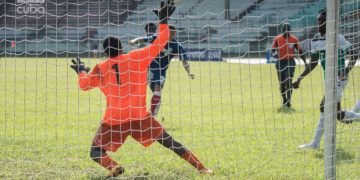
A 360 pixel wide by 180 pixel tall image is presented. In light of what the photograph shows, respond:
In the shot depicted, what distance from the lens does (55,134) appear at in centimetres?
818

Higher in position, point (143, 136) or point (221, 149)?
point (143, 136)

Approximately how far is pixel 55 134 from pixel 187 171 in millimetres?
3067

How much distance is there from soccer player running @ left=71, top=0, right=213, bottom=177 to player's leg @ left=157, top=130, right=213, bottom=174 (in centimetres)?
17

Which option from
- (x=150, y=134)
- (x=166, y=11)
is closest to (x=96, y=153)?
(x=150, y=134)

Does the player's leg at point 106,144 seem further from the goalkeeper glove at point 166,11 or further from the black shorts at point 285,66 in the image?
the black shorts at point 285,66

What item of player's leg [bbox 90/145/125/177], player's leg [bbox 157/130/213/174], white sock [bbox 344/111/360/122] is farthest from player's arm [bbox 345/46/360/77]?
player's leg [bbox 90/145/125/177]

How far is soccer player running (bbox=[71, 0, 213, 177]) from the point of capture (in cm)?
545

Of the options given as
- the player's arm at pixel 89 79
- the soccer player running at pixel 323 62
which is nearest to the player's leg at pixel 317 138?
the soccer player running at pixel 323 62

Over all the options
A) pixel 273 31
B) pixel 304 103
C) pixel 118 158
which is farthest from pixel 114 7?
pixel 118 158

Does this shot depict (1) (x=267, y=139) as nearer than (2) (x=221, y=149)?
No

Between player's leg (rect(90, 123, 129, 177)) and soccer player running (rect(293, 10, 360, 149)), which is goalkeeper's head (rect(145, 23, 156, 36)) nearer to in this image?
soccer player running (rect(293, 10, 360, 149))

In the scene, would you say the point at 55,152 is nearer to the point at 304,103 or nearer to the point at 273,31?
the point at 304,103

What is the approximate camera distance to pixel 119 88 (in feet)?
17.9

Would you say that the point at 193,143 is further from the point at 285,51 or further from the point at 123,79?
the point at 285,51
